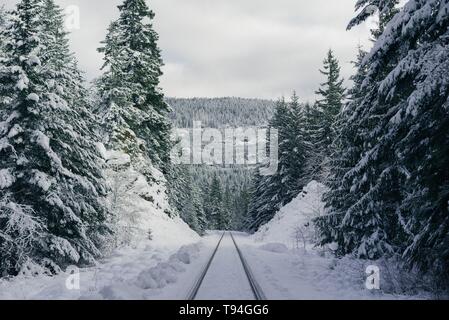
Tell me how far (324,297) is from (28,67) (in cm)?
1351

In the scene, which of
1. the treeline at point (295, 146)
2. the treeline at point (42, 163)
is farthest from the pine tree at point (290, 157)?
the treeline at point (42, 163)

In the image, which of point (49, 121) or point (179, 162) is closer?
point (49, 121)

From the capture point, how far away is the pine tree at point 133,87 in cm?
2700

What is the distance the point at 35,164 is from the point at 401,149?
41.9 ft

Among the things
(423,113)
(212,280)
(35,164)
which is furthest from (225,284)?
(35,164)

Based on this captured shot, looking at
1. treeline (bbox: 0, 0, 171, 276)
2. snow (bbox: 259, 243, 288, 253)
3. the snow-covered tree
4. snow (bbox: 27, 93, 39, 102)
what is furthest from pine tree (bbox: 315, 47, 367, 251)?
snow (bbox: 27, 93, 39, 102)

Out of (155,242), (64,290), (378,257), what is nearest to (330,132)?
(155,242)

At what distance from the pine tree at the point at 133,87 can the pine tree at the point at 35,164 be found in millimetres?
8982

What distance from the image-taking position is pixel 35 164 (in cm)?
1602

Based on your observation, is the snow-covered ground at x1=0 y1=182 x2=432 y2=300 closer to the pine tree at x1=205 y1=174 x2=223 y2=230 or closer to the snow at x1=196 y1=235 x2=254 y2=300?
the snow at x1=196 y1=235 x2=254 y2=300

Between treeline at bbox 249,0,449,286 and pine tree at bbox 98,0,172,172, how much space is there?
13.8 metres

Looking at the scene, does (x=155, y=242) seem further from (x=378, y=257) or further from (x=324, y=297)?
(x=324, y=297)
